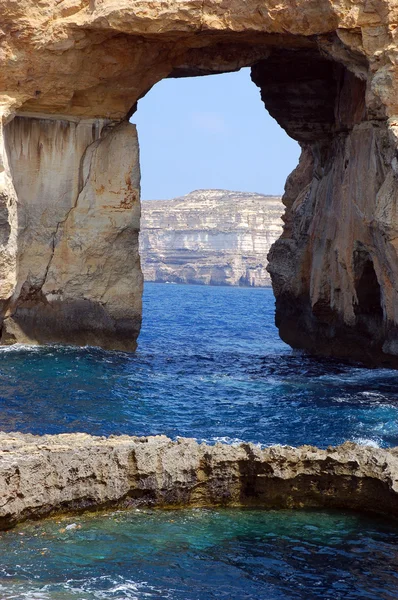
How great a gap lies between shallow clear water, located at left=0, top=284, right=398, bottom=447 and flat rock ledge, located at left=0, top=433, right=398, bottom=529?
3.62 meters

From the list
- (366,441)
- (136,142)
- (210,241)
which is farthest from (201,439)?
(210,241)

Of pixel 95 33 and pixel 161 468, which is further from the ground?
pixel 95 33

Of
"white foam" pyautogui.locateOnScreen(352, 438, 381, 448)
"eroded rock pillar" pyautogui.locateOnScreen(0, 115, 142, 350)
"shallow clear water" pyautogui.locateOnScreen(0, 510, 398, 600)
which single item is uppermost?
"eroded rock pillar" pyautogui.locateOnScreen(0, 115, 142, 350)

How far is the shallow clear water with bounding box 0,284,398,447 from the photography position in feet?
54.1

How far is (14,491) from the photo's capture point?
10.8 meters

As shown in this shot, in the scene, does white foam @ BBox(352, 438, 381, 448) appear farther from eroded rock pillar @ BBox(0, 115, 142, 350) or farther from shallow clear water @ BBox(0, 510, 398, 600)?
eroded rock pillar @ BBox(0, 115, 142, 350)

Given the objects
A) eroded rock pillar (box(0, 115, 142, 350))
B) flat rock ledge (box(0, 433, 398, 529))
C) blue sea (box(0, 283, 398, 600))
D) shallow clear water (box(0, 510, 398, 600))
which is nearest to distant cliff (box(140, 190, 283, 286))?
blue sea (box(0, 283, 398, 600))

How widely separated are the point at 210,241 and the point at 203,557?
375 feet

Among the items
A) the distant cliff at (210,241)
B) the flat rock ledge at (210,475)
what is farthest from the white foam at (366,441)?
the distant cliff at (210,241)

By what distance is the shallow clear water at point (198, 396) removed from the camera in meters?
16.5

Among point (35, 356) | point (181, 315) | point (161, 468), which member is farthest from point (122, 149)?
point (181, 315)

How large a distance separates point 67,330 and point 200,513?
1494 cm

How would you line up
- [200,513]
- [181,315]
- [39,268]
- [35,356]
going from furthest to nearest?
[181,315], [39,268], [35,356], [200,513]

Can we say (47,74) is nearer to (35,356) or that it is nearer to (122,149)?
(122,149)
